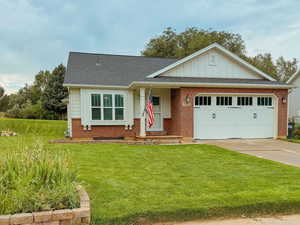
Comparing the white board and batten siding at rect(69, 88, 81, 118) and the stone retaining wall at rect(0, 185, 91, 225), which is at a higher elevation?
the white board and batten siding at rect(69, 88, 81, 118)

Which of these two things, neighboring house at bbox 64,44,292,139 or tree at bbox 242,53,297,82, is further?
tree at bbox 242,53,297,82

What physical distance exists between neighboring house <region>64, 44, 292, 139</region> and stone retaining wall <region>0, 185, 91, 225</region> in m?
7.45

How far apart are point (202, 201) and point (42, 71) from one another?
4471 cm

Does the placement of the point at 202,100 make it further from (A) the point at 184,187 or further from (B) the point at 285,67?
(B) the point at 285,67

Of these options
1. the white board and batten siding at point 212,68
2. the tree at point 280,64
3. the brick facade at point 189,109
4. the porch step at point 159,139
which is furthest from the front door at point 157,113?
the tree at point 280,64

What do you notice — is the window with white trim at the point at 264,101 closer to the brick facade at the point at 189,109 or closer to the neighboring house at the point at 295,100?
the brick facade at the point at 189,109

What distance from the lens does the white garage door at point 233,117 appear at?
10492mm

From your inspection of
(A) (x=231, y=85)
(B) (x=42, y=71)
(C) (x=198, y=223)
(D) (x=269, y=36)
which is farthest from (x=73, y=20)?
(B) (x=42, y=71)

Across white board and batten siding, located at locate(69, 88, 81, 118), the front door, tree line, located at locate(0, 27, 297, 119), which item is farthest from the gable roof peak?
tree line, located at locate(0, 27, 297, 119)

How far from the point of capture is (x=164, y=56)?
29156mm

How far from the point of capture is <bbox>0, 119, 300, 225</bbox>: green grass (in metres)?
2.99

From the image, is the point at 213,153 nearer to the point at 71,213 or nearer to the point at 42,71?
the point at 71,213

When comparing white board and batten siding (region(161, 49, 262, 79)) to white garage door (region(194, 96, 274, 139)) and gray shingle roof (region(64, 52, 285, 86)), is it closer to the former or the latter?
gray shingle roof (region(64, 52, 285, 86))

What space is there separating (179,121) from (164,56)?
2057cm
